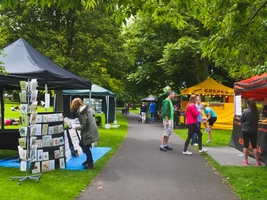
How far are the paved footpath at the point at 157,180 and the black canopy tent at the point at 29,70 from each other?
2539mm

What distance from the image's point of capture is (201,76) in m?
22.2

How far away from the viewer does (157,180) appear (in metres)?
6.11

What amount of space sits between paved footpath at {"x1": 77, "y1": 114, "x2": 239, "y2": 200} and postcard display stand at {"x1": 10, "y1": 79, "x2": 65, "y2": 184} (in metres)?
1.22

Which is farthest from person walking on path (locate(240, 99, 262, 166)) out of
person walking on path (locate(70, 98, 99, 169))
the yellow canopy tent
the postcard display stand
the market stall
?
the yellow canopy tent

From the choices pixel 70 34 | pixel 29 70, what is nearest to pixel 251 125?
pixel 29 70

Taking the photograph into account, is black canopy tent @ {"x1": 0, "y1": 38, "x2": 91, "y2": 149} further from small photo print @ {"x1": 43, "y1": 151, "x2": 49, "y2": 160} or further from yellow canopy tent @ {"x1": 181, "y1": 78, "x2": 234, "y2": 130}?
yellow canopy tent @ {"x1": 181, "y1": 78, "x2": 234, "y2": 130}

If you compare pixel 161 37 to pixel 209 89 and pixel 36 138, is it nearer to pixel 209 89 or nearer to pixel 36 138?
pixel 209 89

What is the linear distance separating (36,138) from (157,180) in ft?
9.17

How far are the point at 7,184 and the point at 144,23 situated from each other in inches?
708

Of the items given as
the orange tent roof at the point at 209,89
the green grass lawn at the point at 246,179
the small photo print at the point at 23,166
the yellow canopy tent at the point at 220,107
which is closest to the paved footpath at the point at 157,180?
the green grass lawn at the point at 246,179

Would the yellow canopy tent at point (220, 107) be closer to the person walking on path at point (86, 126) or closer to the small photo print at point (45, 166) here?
the person walking on path at point (86, 126)

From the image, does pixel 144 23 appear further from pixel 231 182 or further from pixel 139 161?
pixel 231 182

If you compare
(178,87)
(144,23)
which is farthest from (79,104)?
(178,87)

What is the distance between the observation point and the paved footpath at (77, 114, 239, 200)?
202 inches
